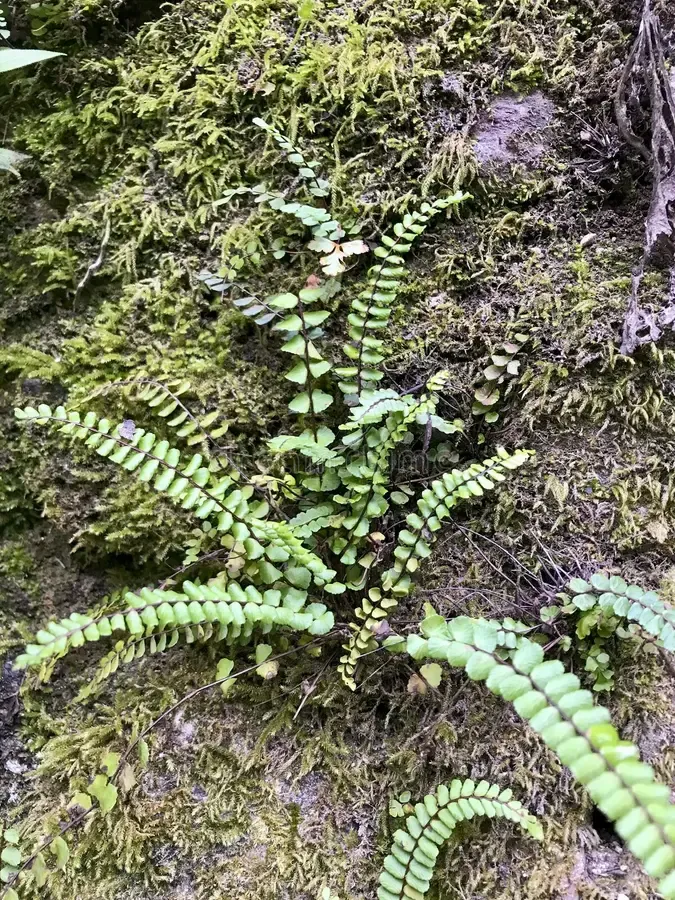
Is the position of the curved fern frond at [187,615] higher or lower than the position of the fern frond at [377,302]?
lower

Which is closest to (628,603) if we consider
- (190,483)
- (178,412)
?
(190,483)

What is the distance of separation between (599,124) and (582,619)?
1.77 meters

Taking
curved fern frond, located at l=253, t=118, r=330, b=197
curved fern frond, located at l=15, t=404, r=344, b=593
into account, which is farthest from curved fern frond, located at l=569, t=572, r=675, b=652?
curved fern frond, located at l=253, t=118, r=330, b=197

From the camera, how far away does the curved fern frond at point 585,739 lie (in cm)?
96

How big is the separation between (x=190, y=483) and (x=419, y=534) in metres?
0.78

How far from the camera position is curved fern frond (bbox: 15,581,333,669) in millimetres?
1563

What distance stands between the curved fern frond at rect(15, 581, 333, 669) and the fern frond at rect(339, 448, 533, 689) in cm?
14

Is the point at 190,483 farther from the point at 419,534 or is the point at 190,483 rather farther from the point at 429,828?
the point at 429,828

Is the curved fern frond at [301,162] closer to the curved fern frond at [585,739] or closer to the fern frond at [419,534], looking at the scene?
the fern frond at [419,534]

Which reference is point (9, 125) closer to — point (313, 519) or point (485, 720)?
point (313, 519)

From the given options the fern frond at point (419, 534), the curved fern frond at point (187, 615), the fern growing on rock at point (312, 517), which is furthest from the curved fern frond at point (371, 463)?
the curved fern frond at point (187, 615)

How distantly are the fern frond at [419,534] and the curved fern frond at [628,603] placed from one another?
42 cm

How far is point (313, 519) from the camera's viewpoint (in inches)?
78.4

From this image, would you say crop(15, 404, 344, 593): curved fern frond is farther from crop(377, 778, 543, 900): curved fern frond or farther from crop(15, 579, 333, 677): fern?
crop(377, 778, 543, 900): curved fern frond
